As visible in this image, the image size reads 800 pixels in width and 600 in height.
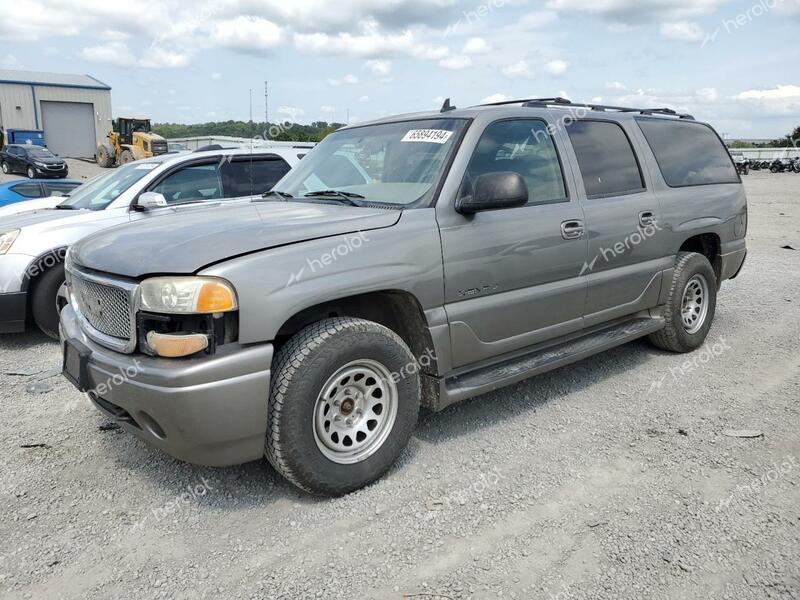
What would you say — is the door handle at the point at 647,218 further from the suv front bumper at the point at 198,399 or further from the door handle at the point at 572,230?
the suv front bumper at the point at 198,399

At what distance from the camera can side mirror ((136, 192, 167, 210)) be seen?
5801mm

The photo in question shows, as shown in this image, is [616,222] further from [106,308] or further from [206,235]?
[106,308]

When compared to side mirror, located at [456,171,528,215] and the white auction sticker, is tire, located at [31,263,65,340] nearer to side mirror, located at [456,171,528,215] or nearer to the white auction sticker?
the white auction sticker

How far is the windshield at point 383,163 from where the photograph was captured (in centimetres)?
359

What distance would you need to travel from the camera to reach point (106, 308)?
303 centimetres

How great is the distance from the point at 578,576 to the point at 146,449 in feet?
8.19

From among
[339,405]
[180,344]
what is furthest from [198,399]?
[339,405]

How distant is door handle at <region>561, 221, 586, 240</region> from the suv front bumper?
212cm

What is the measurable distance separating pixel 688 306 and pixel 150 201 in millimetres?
4898

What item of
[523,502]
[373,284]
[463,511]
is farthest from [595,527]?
[373,284]

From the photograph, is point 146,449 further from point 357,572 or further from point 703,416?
point 703,416

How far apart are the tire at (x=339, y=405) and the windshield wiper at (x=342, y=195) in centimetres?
88

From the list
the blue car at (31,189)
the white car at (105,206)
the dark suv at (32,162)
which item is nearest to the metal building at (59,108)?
the dark suv at (32,162)

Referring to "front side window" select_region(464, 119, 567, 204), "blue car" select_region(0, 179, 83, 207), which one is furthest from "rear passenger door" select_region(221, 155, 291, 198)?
"blue car" select_region(0, 179, 83, 207)
